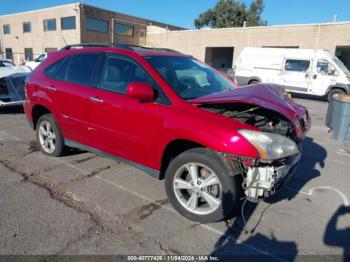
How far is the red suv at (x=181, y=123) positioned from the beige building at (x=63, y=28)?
99.7ft

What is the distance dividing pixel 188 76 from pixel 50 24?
3667 centimetres

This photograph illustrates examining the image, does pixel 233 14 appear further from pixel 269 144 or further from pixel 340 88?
pixel 269 144

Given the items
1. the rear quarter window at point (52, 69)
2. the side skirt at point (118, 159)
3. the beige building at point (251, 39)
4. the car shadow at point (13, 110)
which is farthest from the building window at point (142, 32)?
the side skirt at point (118, 159)

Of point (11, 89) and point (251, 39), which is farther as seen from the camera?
point (251, 39)

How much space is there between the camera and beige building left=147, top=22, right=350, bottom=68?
23.7 meters

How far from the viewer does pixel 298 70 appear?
14453mm

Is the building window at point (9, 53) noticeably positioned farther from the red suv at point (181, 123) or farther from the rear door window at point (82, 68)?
the rear door window at point (82, 68)

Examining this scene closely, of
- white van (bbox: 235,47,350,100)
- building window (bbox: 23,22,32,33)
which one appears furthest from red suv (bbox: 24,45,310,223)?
building window (bbox: 23,22,32,33)

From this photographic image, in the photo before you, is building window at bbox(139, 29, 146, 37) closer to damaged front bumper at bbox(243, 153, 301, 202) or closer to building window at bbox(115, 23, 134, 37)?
building window at bbox(115, 23, 134, 37)

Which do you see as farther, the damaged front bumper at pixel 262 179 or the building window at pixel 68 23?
the building window at pixel 68 23

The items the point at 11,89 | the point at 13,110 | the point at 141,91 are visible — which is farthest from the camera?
the point at 13,110

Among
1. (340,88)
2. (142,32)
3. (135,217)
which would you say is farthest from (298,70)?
(142,32)

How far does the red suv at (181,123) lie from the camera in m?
2.85

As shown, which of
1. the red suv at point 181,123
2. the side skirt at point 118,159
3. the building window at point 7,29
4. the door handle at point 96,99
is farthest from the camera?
the building window at point 7,29
